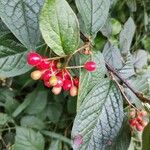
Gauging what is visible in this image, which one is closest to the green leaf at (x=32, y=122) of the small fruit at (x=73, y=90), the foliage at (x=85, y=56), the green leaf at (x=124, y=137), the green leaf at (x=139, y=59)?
the foliage at (x=85, y=56)

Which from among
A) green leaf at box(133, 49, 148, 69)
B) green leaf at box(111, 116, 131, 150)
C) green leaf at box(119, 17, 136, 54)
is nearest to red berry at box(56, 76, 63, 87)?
green leaf at box(111, 116, 131, 150)

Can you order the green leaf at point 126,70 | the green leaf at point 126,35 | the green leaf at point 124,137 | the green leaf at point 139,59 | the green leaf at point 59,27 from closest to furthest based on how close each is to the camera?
1. the green leaf at point 59,27
2. the green leaf at point 124,137
3. the green leaf at point 126,70
4. the green leaf at point 126,35
5. the green leaf at point 139,59

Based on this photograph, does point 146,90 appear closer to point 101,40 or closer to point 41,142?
point 101,40

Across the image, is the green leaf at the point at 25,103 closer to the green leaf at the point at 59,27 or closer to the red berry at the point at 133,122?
the red berry at the point at 133,122

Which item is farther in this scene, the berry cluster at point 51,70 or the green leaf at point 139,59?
the green leaf at point 139,59

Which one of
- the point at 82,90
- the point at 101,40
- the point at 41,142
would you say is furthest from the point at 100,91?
the point at 41,142

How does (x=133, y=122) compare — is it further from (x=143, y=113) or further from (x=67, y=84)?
(x=67, y=84)
